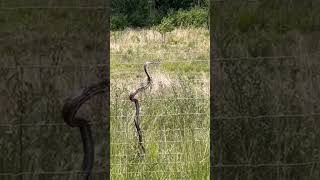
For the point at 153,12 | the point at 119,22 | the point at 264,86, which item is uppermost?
the point at 153,12

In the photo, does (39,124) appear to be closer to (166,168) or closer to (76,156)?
(76,156)

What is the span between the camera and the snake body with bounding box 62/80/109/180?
8.25ft

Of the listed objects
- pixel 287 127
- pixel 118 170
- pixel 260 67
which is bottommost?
pixel 118 170

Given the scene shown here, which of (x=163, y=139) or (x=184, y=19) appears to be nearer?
(x=163, y=139)

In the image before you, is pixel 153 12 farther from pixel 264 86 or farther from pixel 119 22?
pixel 264 86

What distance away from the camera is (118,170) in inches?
177

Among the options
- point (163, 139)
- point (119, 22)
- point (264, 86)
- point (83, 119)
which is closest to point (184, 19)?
point (119, 22)

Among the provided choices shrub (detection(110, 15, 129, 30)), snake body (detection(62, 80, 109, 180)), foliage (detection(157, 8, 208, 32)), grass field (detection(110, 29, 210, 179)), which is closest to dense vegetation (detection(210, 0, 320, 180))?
snake body (detection(62, 80, 109, 180))

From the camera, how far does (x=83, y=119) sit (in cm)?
254

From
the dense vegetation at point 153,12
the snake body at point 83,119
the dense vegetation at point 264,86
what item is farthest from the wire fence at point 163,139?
the dense vegetation at point 153,12

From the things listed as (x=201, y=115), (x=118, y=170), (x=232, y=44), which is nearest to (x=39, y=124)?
(x=232, y=44)

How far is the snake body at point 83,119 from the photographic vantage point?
251 cm

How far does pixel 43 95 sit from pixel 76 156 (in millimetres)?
238

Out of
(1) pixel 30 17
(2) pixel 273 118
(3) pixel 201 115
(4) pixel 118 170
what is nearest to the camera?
(1) pixel 30 17
